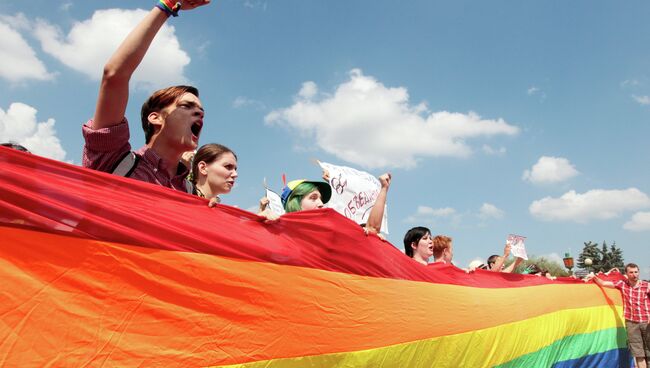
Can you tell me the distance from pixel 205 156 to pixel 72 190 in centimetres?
114

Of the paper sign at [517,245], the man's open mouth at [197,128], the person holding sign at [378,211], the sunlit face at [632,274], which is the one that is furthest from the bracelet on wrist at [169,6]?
the sunlit face at [632,274]

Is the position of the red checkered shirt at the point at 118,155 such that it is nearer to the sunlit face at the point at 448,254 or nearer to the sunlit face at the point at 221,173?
the sunlit face at the point at 221,173

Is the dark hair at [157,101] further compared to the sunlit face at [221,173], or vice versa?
the sunlit face at [221,173]

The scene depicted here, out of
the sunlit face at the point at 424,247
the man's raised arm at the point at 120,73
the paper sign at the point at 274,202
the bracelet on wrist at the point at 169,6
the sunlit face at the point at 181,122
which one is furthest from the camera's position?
the paper sign at the point at 274,202

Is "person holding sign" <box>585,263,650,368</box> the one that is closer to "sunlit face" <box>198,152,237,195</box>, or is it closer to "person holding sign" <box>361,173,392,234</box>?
"person holding sign" <box>361,173,392,234</box>

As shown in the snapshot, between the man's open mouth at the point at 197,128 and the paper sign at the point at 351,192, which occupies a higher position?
the paper sign at the point at 351,192

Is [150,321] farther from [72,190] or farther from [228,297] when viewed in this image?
[72,190]

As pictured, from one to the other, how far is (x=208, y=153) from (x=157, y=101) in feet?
2.10

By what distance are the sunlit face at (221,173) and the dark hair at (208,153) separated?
0.9 inches

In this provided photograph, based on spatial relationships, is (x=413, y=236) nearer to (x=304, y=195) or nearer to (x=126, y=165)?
(x=304, y=195)

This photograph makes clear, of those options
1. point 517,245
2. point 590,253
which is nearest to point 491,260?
point 517,245

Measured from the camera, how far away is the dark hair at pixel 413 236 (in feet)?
15.2

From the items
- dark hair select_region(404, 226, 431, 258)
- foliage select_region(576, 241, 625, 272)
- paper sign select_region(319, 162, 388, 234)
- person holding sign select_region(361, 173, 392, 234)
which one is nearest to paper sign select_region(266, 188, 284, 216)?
paper sign select_region(319, 162, 388, 234)

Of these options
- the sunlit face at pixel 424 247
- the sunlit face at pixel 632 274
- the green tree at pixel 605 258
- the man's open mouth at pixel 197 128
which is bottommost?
the sunlit face at pixel 424 247
